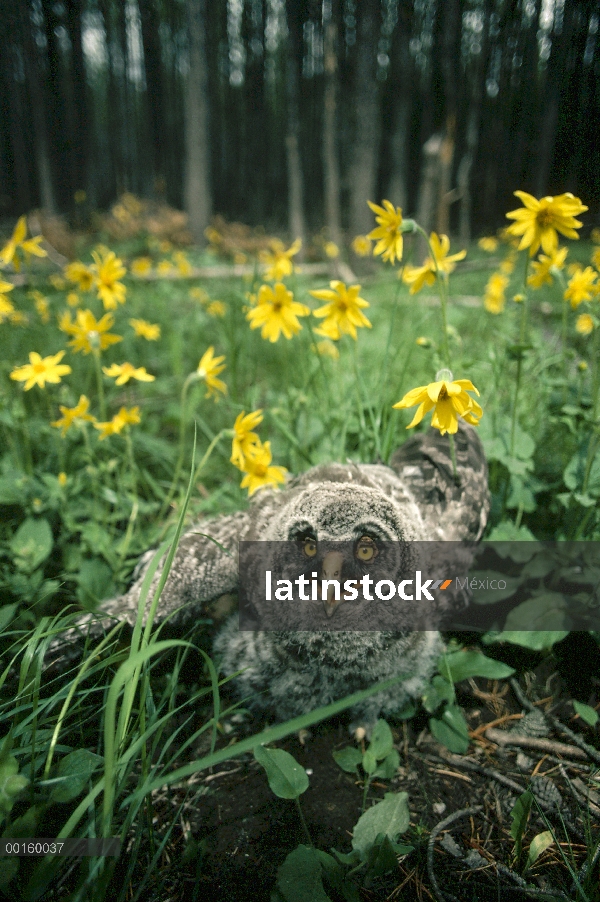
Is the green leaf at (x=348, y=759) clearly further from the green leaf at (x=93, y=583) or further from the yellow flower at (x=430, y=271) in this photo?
the yellow flower at (x=430, y=271)

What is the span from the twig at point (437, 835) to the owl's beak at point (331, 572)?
665 mm

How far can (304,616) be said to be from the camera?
148 centimetres

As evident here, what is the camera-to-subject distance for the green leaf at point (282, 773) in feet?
4.29

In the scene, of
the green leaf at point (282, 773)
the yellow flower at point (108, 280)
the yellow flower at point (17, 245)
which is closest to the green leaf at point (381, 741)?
the green leaf at point (282, 773)

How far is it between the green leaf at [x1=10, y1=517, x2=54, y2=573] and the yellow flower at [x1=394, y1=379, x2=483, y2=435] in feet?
5.22

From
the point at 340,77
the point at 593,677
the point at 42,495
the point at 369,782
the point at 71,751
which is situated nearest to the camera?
the point at 71,751

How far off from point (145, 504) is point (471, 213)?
1705 centimetres

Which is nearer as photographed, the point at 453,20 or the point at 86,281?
the point at 86,281

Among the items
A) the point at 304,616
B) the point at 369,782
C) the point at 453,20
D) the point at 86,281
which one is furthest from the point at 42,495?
the point at 453,20

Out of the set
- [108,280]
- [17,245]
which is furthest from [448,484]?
[17,245]

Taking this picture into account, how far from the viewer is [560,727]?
1.63 m

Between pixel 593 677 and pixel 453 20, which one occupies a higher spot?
pixel 453 20

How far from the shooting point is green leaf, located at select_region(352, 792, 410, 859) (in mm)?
1270

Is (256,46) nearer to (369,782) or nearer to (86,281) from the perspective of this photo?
(86,281)
